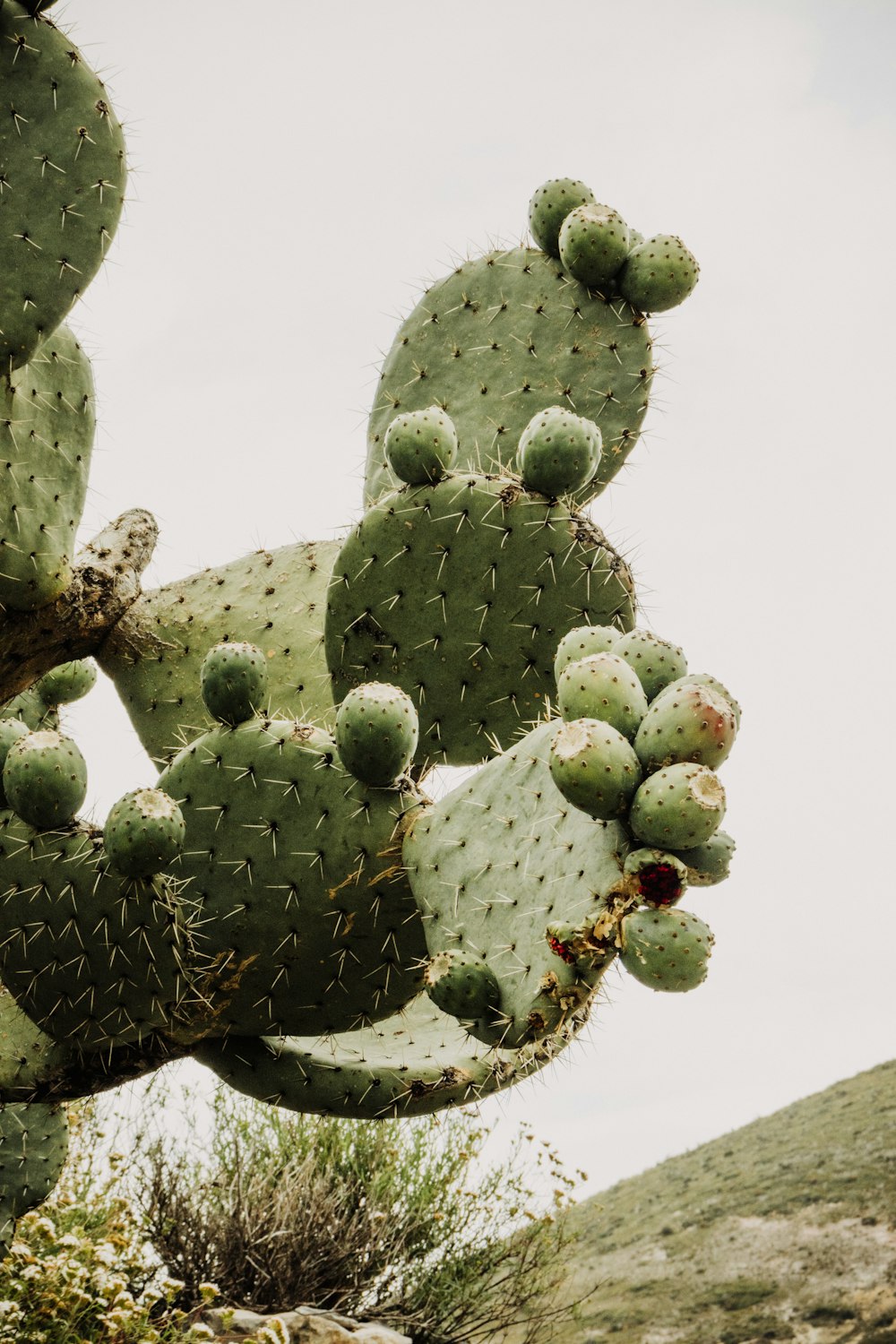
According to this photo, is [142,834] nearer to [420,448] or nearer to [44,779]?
[44,779]

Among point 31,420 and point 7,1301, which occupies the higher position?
point 31,420

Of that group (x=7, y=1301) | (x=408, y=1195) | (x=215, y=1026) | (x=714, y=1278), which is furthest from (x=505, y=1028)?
(x=714, y=1278)

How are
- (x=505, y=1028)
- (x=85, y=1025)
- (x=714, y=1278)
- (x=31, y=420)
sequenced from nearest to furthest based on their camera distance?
(x=505, y=1028) < (x=85, y=1025) < (x=31, y=420) < (x=714, y=1278)

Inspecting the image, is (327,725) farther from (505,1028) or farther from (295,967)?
(505,1028)

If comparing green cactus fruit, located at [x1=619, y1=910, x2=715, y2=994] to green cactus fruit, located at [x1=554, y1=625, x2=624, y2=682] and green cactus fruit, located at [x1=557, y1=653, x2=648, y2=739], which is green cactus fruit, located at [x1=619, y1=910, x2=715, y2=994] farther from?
green cactus fruit, located at [x1=554, y1=625, x2=624, y2=682]

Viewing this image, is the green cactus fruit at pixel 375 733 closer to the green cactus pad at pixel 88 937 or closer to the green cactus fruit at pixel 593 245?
the green cactus pad at pixel 88 937

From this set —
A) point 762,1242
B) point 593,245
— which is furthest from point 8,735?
point 762,1242

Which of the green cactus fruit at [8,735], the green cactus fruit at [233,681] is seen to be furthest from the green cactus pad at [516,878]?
the green cactus fruit at [8,735]
